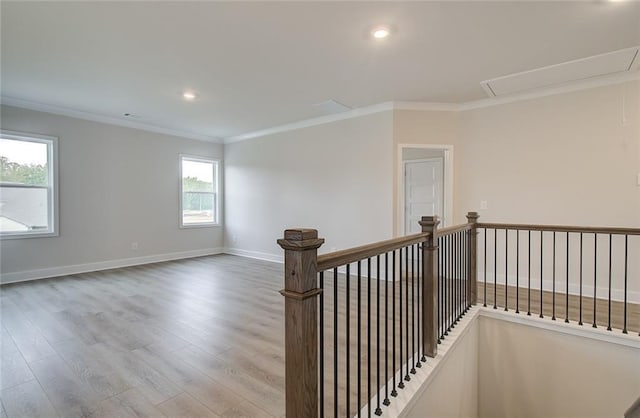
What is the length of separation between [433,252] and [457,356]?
3.51 ft

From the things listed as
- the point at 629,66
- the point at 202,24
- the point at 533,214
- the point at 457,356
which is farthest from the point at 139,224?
the point at 629,66

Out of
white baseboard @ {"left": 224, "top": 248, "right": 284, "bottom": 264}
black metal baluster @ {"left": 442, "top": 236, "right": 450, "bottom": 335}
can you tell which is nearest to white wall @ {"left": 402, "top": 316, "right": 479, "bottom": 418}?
black metal baluster @ {"left": 442, "top": 236, "right": 450, "bottom": 335}

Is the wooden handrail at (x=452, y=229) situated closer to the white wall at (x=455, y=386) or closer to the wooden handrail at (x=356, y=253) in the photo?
the wooden handrail at (x=356, y=253)

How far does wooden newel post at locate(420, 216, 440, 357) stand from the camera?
211 centimetres

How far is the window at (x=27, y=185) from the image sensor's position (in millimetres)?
4320

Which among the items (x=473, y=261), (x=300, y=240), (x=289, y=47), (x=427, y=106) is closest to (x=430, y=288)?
(x=473, y=261)

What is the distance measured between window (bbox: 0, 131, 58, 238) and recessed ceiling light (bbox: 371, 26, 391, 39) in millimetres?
5039

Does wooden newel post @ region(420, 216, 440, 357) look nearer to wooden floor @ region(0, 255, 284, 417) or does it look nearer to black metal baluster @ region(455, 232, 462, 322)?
black metal baluster @ region(455, 232, 462, 322)

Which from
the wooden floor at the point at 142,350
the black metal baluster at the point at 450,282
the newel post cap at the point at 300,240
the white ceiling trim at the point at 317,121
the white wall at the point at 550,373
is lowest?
the white wall at the point at 550,373

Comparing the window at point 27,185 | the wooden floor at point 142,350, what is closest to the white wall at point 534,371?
the wooden floor at point 142,350

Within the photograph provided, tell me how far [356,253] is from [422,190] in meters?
4.58

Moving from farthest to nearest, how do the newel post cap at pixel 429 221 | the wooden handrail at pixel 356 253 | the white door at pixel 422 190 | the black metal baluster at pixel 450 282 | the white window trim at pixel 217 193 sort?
1. the white window trim at pixel 217 193
2. the white door at pixel 422 190
3. the black metal baluster at pixel 450 282
4. the newel post cap at pixel 429 221
5. the wooden handrail at pixel 356 253

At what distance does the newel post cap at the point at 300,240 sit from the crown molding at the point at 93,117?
5539 mm

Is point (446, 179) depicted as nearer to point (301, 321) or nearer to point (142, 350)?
point (301, 321)
